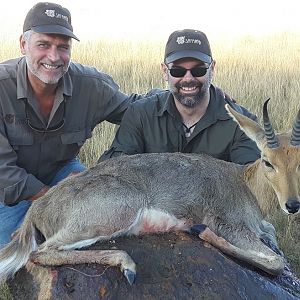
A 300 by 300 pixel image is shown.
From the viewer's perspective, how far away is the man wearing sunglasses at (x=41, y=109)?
6266 millimetres

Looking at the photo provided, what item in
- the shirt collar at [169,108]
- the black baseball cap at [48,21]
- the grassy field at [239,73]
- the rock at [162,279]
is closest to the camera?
the rock at [162,279]

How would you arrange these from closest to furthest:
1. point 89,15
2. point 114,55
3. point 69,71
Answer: point 69,71
point 114,55
point 89,15

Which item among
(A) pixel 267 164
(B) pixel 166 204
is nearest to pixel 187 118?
(A) pixel 267 164

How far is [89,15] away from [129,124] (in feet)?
84.3

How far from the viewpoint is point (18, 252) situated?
475cm

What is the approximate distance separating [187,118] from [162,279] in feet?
8.89

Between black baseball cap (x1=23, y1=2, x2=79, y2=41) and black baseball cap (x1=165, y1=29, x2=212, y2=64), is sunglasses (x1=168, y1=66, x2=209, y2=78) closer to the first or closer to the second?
black baseball cap (x1=165, y1=29, x2=212, y2=64)

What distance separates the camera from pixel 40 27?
6297 millimetres

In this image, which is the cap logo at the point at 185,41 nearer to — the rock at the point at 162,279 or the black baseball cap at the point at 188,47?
the black baseball cap at the point at 188,47

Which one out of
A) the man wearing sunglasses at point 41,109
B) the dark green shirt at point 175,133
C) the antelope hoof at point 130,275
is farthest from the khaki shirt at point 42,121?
the antelope hoof at point 130,275

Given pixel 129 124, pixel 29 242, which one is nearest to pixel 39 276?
pixel 29 242

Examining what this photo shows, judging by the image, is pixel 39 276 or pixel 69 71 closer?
pixel 39 276

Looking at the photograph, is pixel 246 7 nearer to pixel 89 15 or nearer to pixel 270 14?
pixel 270 14

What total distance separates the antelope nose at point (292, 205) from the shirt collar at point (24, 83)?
2922 millimetres
